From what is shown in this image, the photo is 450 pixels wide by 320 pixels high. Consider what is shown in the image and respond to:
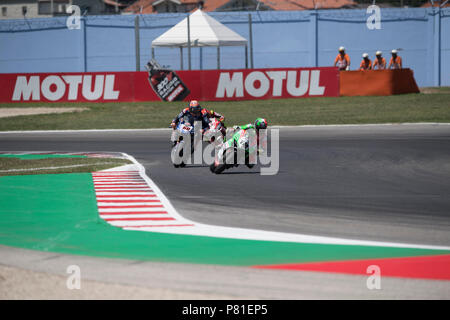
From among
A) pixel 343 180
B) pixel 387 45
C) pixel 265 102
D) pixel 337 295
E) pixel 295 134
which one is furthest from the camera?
pixel 387 45

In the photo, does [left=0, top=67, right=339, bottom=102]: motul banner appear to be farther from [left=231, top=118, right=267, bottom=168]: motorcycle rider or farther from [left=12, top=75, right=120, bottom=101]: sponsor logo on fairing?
[left=231, top=118, right=267, bottom=168]: motorcycle rider

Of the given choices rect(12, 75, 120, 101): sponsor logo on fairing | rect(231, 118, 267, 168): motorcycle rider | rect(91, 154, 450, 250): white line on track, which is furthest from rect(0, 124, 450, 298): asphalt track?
rect(12, 75, 120, 101): sponsor logo on fairing

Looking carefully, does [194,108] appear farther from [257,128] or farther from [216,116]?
[257,128]

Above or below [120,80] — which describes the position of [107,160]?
below

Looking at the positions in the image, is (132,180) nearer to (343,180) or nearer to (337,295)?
(343,180)

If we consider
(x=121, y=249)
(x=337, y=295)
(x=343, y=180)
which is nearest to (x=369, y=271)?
(x=337, y=295)

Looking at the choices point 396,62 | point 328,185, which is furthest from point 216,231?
point 396,62

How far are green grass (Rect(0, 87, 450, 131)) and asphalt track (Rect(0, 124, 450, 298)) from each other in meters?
4.26

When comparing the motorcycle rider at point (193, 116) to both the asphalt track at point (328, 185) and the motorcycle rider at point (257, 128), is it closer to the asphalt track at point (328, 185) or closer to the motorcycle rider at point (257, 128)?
the asphalt track at point (328, 185)

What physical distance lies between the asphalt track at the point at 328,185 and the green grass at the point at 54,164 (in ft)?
2.90

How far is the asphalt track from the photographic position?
8836mm

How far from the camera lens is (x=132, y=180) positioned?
13.1 metres

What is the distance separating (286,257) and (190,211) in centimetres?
274

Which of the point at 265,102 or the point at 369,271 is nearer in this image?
the point at 369,271
